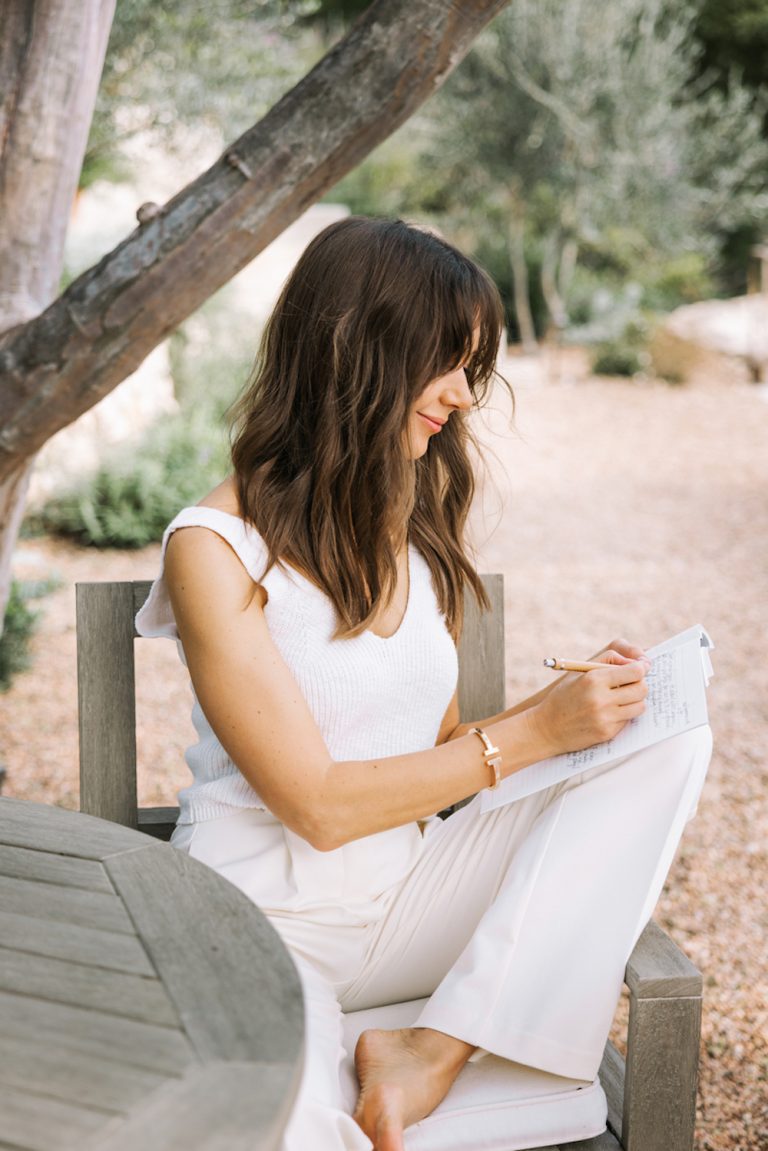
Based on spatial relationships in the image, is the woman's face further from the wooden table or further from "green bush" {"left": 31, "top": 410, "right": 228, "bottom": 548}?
"green bush" {"left": 31, "top": 410, "right": 228, "bottom": 548}

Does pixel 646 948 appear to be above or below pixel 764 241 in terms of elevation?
below

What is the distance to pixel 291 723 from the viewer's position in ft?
5.26

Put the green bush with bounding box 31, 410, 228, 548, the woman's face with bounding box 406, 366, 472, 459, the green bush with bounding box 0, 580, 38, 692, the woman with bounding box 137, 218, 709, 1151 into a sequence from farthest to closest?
the green bush with bounding box 31, 410, 228, 548
the green bush with bounding box 0, 580, 38, 692
the woman's face with bounding box 406, 366, 472, 459
the woman with bounding box 137, 218, 709, 1151

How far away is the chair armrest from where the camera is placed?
5.14ft

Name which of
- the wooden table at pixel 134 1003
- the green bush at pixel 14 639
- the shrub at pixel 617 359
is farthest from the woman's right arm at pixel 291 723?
the shrub at pixel 617 359

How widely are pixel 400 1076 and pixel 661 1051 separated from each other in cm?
35

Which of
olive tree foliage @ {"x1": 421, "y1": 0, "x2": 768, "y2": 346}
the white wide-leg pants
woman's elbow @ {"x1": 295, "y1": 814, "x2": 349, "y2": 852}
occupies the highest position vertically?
olive tree foliage @ {"x1": 421, "y1": 0, "x2": 768, "y2": 346}

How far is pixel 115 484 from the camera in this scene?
680cm

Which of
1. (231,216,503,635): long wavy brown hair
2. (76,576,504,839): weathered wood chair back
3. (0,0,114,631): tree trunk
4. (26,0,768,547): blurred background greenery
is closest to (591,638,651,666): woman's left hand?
(231,216,503,635): long wavy brown hair

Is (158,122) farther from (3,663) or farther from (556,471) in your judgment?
(556,471)

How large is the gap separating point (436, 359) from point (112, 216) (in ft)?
23.6

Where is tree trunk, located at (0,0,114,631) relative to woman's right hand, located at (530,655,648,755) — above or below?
above

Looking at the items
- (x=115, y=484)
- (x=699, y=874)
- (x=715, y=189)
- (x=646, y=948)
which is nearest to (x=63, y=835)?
(x=646, y=948)

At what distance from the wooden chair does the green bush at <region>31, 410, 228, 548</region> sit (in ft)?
15.4
